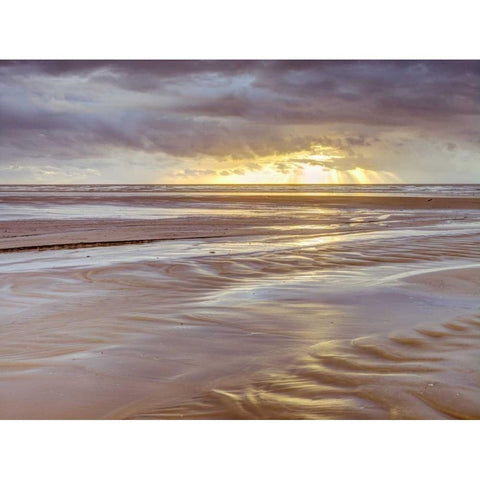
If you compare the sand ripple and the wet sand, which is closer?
the sand ripple

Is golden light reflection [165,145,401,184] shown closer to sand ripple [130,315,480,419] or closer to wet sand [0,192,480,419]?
wet sand [0,192,480,419]

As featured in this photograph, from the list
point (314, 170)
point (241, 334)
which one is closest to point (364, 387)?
point (241, 334)

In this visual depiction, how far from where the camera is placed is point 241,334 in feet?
14.3

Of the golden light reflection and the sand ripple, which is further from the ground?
the golden light reflection

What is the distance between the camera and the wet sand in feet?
10.2

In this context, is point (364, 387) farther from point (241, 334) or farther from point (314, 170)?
point (314, 170)

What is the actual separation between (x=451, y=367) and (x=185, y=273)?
4.08 metres

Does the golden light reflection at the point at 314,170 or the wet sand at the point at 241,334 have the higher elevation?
the golden light reflection at the point at 314,170

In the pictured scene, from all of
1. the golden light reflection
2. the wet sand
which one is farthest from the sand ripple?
the golden light reflection

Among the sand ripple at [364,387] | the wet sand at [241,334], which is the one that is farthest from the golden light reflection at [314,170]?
the sand ripple at [364,387]

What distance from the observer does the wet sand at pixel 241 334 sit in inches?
123

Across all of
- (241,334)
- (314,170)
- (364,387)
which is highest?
(314,170)

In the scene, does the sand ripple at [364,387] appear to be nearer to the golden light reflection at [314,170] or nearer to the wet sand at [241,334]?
the wet sand at [241,334]
